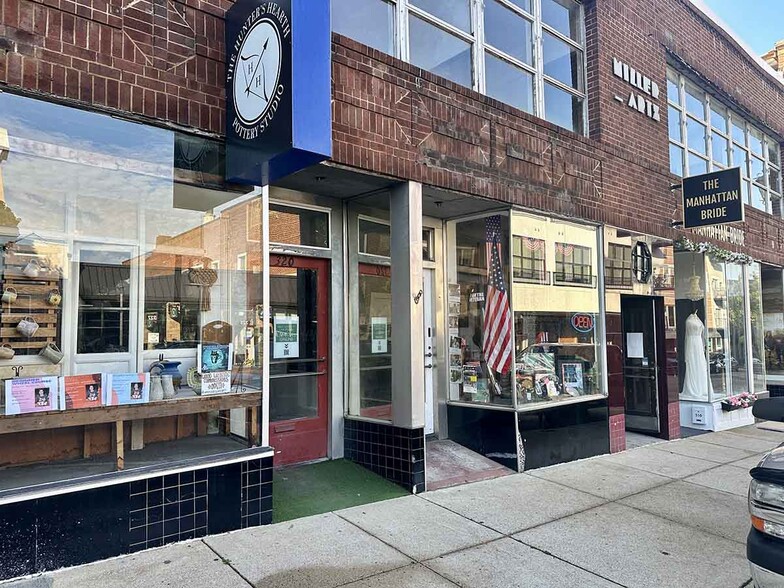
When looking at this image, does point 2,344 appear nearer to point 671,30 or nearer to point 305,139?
point 305,139

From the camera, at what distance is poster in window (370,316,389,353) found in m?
6.42

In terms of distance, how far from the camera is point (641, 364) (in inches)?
366

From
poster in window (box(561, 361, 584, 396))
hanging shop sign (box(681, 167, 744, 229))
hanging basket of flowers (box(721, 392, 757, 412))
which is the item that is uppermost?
hanging shop sign (box(681, 167, 744, 229))

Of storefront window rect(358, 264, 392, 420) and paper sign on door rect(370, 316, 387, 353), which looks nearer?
storefront window rect(358, 264, 392, 420)

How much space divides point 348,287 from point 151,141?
2.75m

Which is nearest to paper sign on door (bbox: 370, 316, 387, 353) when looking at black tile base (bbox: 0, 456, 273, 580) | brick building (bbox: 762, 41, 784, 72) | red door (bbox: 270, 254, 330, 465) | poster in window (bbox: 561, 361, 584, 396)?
red door (bbox: 270, 254, 330, 465)

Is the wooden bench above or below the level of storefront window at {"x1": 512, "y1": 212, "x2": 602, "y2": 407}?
below

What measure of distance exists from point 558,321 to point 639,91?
4.42 m

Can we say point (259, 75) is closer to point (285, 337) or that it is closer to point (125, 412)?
point (125, 412)

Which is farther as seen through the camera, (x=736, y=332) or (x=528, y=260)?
(x=736, y=332)

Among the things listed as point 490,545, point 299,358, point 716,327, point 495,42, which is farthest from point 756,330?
point 299,358

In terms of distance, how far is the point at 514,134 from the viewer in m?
7.00

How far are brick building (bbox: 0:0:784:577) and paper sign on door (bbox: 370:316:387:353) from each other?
1.1 inches

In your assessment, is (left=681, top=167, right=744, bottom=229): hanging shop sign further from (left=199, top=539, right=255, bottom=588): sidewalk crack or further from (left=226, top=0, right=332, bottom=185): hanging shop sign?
(left=199, top=539, right=255, bottom=588): sidewalk crack
